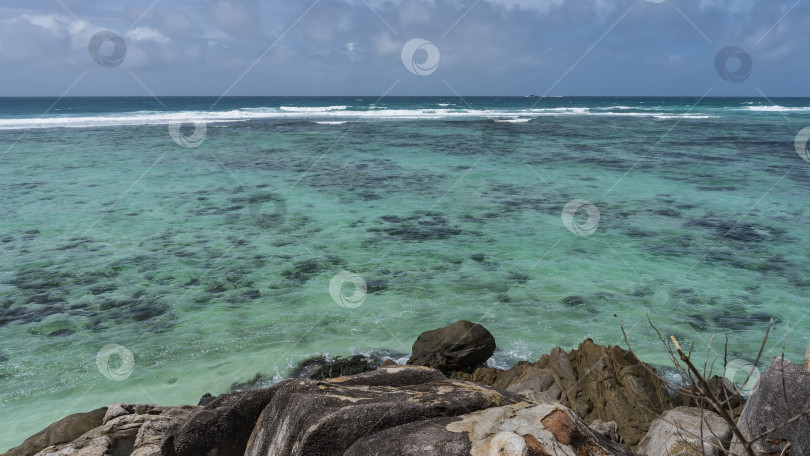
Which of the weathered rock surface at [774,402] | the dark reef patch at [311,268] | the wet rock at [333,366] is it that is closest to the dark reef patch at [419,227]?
the dark reef patch at [311,268]

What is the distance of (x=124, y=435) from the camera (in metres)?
4.93

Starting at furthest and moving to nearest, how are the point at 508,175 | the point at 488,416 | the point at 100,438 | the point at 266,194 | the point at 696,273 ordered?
1. the point at 508,175
2. the point at 266,194
3. the point at 696,273
4. the point at 100,438
5. the point at 488,416

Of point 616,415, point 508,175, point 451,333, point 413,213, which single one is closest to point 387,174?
point 508,175

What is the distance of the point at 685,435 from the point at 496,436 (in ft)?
7.24

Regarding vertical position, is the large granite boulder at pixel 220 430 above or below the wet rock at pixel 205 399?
above

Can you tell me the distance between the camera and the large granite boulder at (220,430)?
4051mm

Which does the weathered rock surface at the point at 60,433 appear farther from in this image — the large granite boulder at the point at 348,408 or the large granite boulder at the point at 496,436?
the large granite boulder at the point at 496,436

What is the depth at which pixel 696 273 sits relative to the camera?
11.0 metres

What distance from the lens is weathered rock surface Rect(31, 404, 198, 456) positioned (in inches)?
182

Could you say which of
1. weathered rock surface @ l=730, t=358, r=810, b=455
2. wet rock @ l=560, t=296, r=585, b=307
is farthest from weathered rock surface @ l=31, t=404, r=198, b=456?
wet rock @ l=560, t=296, r=585, b=307

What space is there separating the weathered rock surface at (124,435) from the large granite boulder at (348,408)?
1316mm

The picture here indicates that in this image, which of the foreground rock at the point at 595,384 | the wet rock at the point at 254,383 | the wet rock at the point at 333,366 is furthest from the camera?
the wet rock at the point at 333,366

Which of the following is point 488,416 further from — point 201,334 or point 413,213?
point 413,213

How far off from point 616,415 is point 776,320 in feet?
16.3
